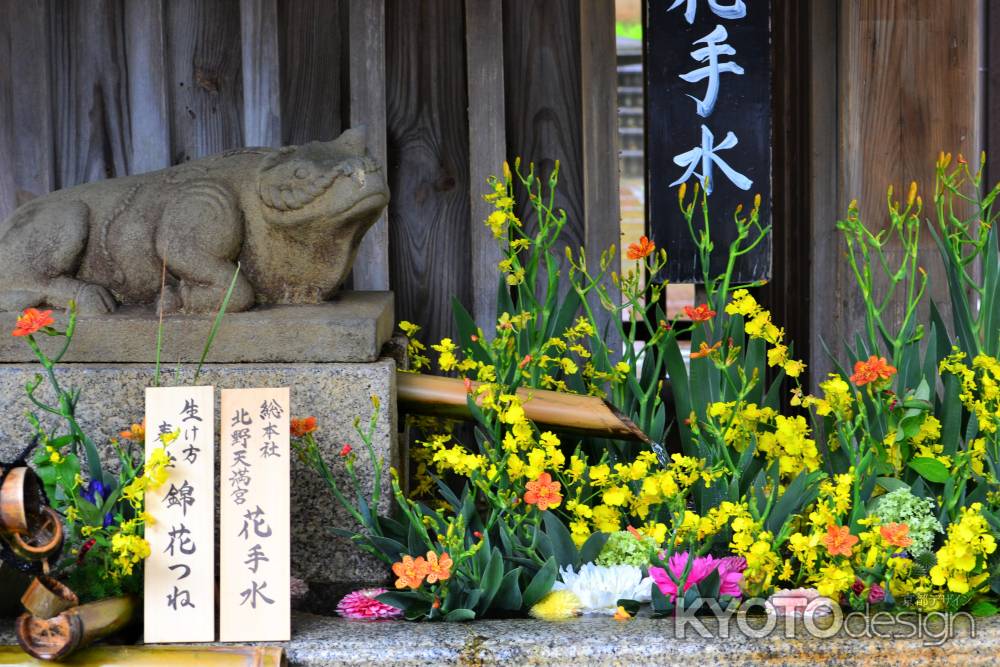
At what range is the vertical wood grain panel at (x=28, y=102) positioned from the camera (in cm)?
310

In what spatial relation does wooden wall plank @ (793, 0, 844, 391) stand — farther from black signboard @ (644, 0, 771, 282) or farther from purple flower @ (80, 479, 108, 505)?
purple flower @ (80, 479, 108, 505)

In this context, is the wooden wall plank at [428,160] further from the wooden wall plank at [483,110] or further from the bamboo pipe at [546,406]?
the bamboo pipe at [546,406]

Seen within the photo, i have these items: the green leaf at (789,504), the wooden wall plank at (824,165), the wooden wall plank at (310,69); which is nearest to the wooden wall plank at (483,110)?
the wooden wall plank at (310,69)

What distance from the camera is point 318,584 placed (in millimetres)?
2471

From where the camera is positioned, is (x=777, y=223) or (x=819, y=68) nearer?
(x=819, y=68)

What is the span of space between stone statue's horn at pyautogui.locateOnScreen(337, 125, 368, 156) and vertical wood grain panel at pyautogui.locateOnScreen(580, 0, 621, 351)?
2.76ft

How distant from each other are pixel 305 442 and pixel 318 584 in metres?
0.32

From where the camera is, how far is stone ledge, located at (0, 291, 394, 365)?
245cm

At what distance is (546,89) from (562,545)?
1542 mm

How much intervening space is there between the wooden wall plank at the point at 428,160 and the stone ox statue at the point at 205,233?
25.2 inches

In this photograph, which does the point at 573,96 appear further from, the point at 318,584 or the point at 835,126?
the point at 318,584

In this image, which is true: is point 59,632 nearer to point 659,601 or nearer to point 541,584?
point 541,584

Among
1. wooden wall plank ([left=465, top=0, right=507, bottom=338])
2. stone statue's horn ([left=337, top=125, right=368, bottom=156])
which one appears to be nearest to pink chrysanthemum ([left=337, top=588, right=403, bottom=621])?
stone statue's horn ([left=337, top=125, right=368, bottom=156])

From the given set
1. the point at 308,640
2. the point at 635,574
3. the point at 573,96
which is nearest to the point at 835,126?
the point at 573,96
